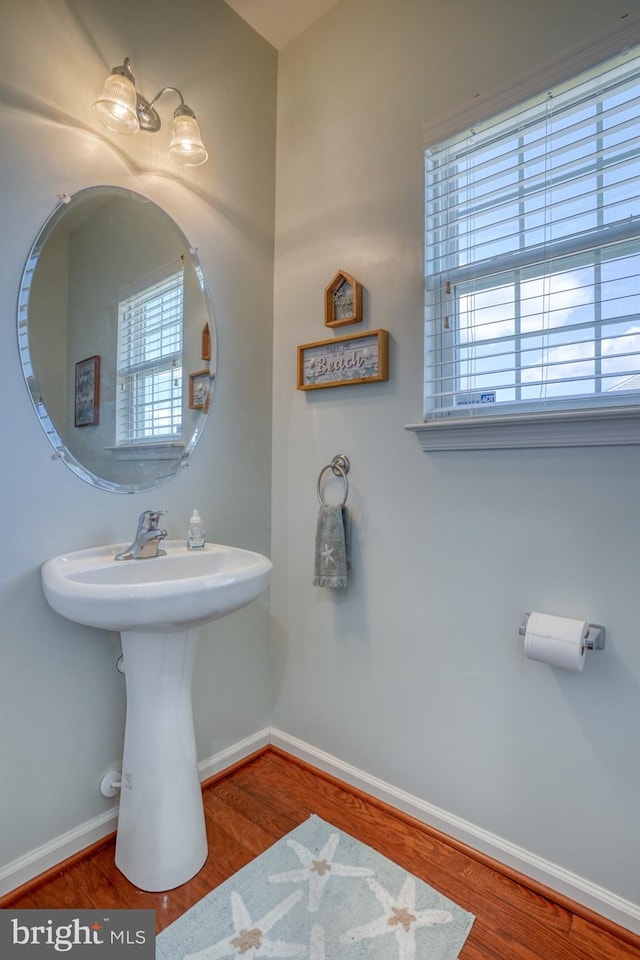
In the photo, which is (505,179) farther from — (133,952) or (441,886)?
(133,952)

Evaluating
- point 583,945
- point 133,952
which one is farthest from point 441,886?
point 133,952

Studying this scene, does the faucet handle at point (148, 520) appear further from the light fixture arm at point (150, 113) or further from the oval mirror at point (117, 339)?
the light fixture arm at point (150, 113)

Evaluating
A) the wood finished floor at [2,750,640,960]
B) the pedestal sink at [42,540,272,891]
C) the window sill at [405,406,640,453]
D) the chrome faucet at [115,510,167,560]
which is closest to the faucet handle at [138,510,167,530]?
the chrome faucet at [115,510,167,560]

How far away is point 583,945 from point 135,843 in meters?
1.11

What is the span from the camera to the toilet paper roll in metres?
1.07

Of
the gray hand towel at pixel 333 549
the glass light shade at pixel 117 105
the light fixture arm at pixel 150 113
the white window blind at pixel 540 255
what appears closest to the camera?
the white window blind at pixel 540 255

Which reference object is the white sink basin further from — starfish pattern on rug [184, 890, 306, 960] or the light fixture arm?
the light fixture arm

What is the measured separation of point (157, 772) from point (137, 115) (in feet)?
5.93

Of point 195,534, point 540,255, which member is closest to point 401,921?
point 195,534

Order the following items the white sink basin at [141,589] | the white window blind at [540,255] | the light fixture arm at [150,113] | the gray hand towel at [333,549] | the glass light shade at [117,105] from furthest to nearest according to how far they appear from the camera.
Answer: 1. the gray hand towel at [333,549]
2. the light fixture arm at [150,113]
3. the glass light shade at [117,105]
4. the white window blind at [540,255]
5. the white sink basin at [141,589]

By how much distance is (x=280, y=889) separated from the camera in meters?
1.20

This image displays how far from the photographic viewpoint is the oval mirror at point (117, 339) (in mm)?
1252

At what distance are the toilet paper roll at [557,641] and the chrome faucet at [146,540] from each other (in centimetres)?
101

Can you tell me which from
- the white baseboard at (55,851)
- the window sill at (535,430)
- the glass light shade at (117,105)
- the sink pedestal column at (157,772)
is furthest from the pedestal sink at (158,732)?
the glass light shade at (117,105)
